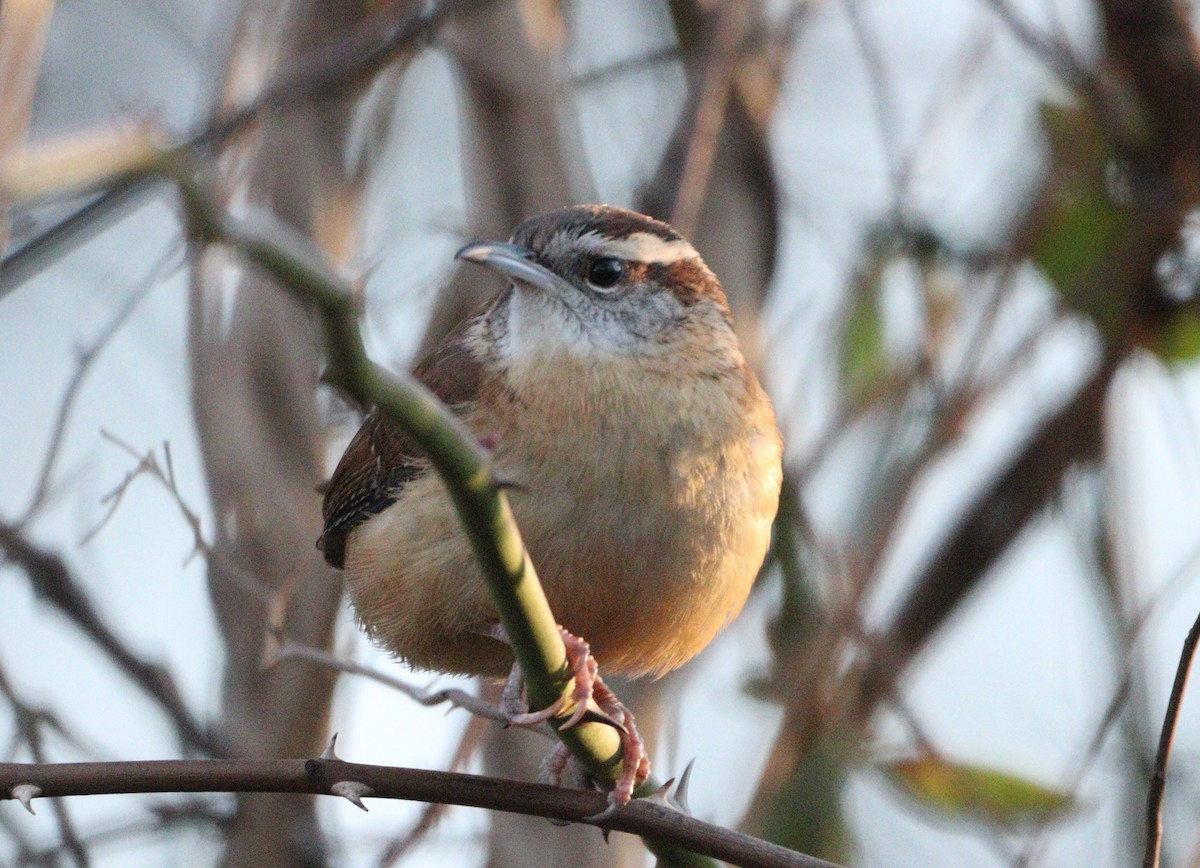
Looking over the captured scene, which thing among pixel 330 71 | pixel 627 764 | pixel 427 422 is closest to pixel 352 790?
pixel 627 764

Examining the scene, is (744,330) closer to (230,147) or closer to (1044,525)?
(1044,525)

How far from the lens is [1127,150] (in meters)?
4.85

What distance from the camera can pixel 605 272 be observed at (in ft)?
10.9

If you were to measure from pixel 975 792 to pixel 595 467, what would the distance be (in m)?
2.08

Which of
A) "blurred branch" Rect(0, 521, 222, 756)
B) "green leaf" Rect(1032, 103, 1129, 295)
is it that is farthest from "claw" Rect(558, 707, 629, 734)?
"green leaf" Rect(1032, 103, 1129, 295)

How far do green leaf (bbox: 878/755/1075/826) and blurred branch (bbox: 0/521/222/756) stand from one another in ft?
6.88

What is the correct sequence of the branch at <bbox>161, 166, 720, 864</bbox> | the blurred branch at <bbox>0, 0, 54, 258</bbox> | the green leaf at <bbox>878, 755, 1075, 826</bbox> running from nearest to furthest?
the branch at <bbox>161, 166, 720, 864</bbox> < the blurred branch at <bbox>0, 0, 54, 258</bbox> < the green leaf at <bbox>878, 755, 1075, 826</bbox>

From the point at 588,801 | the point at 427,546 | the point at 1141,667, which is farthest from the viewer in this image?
the point at 1141,667

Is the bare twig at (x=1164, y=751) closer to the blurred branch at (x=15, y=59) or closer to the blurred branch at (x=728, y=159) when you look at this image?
the blurred branch at (x=15, y=59)

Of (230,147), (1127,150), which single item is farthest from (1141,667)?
(230,147)

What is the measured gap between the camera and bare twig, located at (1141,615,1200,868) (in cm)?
217

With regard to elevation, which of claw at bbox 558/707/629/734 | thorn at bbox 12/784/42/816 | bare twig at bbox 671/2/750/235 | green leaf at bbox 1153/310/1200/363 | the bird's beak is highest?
bare twig at bbox 671/2/750/235

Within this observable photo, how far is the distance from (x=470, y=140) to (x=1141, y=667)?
2.74 meters

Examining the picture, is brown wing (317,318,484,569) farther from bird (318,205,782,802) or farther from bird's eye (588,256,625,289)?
bird's eye (588,256,625,289)
